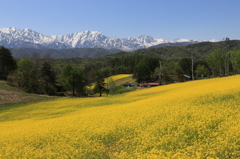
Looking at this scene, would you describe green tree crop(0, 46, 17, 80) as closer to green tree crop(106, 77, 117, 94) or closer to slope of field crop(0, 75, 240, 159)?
green tree crop(106, 77, 117, 94)

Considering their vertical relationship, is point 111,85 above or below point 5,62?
below

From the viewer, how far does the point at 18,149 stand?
49.0 ft

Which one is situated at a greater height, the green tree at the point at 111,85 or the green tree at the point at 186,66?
the green tree at the point at 186,66

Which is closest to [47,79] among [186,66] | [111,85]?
[111,85]

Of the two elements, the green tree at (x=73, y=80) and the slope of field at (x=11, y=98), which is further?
the green tree at (x=73, y=80)

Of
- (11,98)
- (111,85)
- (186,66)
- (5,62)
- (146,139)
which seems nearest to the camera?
(146,139)

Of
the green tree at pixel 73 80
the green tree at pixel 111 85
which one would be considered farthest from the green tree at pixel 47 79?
the green tree at pixel 111 85

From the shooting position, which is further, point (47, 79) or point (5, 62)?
point (5, 62)

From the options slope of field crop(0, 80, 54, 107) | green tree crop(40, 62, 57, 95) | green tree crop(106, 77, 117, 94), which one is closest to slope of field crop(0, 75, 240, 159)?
slope of field crop(0, 80, 54, 107)

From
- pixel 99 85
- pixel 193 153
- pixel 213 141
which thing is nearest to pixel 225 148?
pixel 213 141

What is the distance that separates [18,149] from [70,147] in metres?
5.38

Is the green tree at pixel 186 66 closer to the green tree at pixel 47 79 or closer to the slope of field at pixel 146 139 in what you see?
the green tree at pixel 47 79

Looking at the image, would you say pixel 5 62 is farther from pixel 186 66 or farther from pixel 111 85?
pixel 186 66

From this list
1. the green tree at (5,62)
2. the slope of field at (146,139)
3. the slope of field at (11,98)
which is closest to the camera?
the slope of field at (146,139)
